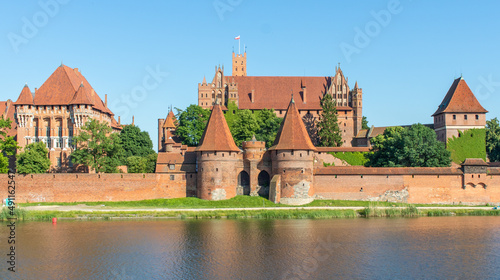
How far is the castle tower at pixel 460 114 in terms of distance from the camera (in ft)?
169

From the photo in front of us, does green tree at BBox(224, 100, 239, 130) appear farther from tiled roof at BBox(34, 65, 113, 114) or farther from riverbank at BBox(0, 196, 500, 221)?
riverbank at BBox(0, 196, 500, 221)

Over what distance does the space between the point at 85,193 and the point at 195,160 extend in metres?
8.77

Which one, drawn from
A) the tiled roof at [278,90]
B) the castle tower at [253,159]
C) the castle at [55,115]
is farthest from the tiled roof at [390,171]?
the castle at [55,115]

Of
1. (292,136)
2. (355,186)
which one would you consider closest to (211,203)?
(292,136)

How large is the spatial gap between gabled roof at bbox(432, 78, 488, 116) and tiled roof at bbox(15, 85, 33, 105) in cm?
3902

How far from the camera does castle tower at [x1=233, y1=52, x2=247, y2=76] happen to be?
8900cm

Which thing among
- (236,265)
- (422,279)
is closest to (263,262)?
(236,265)

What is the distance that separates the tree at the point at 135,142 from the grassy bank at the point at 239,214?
66.6ft

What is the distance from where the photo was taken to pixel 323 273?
21.8 metres

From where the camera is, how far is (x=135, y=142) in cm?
5797

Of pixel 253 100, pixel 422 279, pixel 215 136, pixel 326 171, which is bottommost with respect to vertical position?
pixel 422 279

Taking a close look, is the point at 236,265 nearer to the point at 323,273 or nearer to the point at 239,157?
the point at 323,273

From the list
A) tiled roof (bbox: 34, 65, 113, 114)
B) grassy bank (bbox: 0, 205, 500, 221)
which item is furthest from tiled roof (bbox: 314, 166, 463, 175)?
tiled roof (bbox: 34, 65, 113, 114)

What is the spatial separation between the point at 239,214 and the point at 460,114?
26.1 metres
